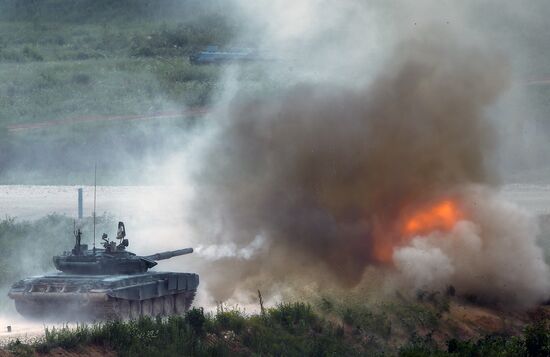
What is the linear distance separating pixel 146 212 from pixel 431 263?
43.7 ft

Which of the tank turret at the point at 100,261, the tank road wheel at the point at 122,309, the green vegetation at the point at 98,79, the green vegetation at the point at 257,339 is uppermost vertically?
the green vegetation at the point at 98,79

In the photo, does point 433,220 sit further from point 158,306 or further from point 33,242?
point 33,242

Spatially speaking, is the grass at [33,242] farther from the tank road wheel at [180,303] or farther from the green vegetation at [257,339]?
the green vegetation at [257,339]

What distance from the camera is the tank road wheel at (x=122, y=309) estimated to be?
1414 inches

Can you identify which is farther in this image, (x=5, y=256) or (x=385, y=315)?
(x=5, y=256)

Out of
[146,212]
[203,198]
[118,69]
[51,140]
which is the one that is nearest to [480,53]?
[203,198]

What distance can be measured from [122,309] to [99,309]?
73cm

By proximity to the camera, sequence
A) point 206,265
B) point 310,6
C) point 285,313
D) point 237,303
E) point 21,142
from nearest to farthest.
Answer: point 285,313
point 237,303
point 206,265
point 310,6
point 21,142

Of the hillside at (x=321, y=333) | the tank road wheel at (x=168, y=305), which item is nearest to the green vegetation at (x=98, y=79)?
the hillside at (x=321, y=333)

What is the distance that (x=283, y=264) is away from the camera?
Result: 42.5 m

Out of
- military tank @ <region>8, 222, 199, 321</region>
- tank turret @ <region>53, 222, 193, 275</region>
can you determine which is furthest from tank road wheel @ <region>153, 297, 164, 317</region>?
tank turret @ <region>53, 222, 193, 275</region>

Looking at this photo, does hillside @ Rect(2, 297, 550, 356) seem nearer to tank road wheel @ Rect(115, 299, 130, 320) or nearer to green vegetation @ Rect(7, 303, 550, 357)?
green vegetation @ Rect(7, 303, 550, 357)

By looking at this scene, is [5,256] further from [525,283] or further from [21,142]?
[21,142]

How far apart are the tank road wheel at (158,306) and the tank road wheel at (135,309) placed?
980 mm
